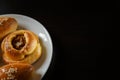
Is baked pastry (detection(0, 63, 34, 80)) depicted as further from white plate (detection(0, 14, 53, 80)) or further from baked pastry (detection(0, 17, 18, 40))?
baked pastry (detection(0, 17, 18, 40))

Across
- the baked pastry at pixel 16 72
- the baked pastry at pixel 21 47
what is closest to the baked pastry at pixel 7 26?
the baked pastry at pixel 21 47

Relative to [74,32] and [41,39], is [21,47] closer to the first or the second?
[41,39]

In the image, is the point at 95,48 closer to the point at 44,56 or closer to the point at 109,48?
the point at 109,48

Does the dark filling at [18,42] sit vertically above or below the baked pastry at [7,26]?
below

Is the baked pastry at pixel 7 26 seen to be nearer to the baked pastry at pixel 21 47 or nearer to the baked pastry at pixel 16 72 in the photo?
the baked pastry at pixel 21 47

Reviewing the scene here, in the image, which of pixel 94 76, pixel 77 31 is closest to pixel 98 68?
pixel 94 76

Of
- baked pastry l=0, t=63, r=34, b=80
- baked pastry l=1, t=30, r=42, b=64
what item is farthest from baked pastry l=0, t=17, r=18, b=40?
baked pastry l=0, t=63, r=34, b=80
